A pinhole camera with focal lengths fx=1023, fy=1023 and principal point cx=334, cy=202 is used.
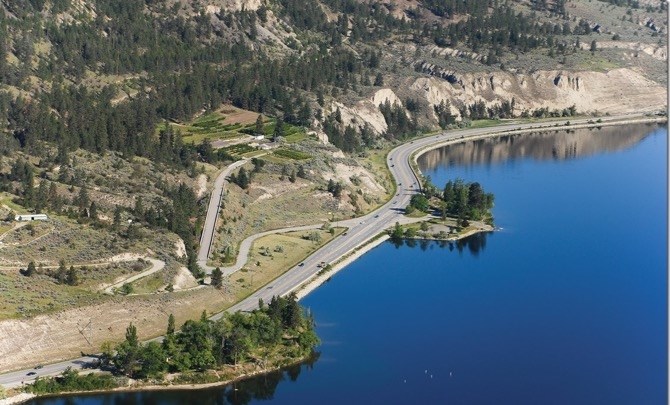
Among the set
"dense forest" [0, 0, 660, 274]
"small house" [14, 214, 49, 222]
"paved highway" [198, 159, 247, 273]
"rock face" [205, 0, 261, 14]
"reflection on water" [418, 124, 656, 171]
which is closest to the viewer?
"small house" [14, 214, 49, 222]

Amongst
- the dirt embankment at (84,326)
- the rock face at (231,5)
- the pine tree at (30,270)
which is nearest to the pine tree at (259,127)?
the dirt embankment at (84,326)

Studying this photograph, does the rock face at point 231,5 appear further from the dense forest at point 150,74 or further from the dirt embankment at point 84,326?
the dirt embankment at point 84,326

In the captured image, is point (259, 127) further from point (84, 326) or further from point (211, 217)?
point (84, 326)

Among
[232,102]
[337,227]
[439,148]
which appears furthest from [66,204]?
[439,148]

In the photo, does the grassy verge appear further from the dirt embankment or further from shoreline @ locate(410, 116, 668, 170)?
shoreline @ locate(410, 116, 668, 170)

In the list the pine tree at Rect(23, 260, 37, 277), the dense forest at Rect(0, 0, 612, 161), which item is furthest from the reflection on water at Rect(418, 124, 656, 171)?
the pine tree at Rect(23, 260, 37, 277)

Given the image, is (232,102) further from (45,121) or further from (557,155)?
(557,155)
